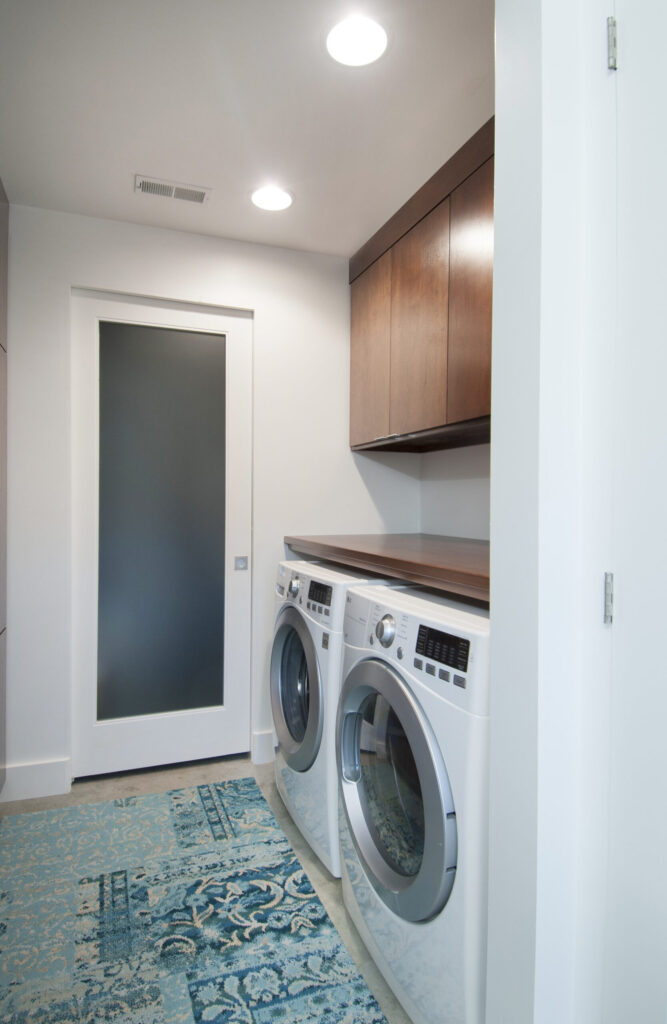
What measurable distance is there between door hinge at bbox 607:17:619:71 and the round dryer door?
159cm

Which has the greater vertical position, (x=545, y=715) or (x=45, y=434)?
(x=45, y=434)

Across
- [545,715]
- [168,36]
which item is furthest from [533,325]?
[168,36]

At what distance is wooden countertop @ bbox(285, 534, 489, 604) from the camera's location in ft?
4.48

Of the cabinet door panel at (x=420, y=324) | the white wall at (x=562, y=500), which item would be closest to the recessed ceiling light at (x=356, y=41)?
the cabinet door panel at (x=420, y=324)

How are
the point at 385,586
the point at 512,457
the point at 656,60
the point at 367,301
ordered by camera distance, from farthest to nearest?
the point at 367,301 < the point at 385,586 < the point at 512,457 < the point at 656,60

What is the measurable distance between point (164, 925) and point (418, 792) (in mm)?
931

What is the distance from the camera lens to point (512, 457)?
3.20ft

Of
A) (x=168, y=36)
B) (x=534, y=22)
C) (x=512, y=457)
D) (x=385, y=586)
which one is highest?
(x=168, y=36)

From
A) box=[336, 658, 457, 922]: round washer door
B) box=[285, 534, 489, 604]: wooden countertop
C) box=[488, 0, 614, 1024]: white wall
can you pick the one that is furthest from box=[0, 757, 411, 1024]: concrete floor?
box=[285, 534, 489, 604]: wooden countertop

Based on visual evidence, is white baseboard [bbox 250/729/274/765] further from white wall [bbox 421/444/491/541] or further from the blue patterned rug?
white wall [bbox 421/444/491/541]

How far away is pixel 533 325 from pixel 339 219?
6.10ft

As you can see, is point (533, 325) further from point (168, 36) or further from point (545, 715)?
point (168, 36)

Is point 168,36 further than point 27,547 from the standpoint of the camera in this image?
No

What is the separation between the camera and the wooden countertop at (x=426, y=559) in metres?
1.37
